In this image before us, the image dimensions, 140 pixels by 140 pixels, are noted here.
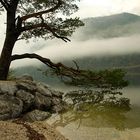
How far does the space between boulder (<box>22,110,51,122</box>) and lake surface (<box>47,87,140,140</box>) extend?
0.51 meters

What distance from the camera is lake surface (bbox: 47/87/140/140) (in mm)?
23156

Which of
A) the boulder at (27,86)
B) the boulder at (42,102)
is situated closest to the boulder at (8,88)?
the boulder at (27,86)

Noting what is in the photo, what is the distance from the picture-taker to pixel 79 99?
36781 millimetres

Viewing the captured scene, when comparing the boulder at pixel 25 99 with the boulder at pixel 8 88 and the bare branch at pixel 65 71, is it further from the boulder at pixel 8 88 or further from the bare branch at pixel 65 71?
the bare branch at pixel 65 71

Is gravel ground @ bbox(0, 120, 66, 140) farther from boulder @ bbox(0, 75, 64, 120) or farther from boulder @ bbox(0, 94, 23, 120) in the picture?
boulder @ bbox(0, 75, 64, 120)

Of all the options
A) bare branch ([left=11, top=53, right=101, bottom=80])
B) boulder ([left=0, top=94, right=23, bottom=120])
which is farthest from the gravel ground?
bare branch ([left=11, top=53, right=101, bottom=80])

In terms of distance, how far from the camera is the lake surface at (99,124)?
23.2m

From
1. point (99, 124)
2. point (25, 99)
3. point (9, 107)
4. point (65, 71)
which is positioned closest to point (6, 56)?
point (25, 99)

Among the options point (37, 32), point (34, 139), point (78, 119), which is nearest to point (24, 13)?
point (37, 32)

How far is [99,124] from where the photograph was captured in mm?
27422

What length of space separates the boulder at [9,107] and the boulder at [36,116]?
62 centimetres

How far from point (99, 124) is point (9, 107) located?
20.3ft

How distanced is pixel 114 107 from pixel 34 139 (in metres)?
17.3

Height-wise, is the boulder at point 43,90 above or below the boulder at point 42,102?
above
